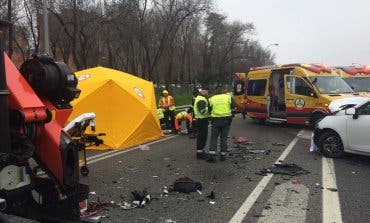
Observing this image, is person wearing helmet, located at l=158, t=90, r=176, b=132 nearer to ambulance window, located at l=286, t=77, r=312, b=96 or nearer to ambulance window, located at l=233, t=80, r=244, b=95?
ambulance window, located at l=286, t=77, r=312, b=96

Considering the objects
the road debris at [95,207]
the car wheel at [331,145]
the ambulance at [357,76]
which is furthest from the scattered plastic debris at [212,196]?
the ambulance at [357,76]

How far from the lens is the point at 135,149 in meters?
14.0

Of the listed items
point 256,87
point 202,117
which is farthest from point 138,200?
point 256,87

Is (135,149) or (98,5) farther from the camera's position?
(98,5)

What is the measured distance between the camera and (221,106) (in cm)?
1218

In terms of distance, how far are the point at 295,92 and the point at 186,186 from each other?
36.9 feet

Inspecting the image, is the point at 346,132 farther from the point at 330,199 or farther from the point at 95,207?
the point at 95,207

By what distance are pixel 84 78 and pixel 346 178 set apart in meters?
8.70

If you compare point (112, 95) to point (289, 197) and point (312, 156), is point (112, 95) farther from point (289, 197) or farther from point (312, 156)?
point (289, 197)

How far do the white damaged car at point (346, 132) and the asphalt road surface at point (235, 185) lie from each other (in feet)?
1.00

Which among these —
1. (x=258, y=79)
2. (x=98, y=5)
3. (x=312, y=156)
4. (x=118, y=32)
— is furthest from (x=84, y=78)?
(x=118, y=32)

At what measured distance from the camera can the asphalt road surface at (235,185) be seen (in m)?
7.02

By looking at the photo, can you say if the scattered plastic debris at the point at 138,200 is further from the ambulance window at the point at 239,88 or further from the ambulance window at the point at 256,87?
the ambulance window at the point at 239,88

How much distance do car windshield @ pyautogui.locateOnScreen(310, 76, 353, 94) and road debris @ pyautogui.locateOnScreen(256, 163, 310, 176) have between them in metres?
7.95
